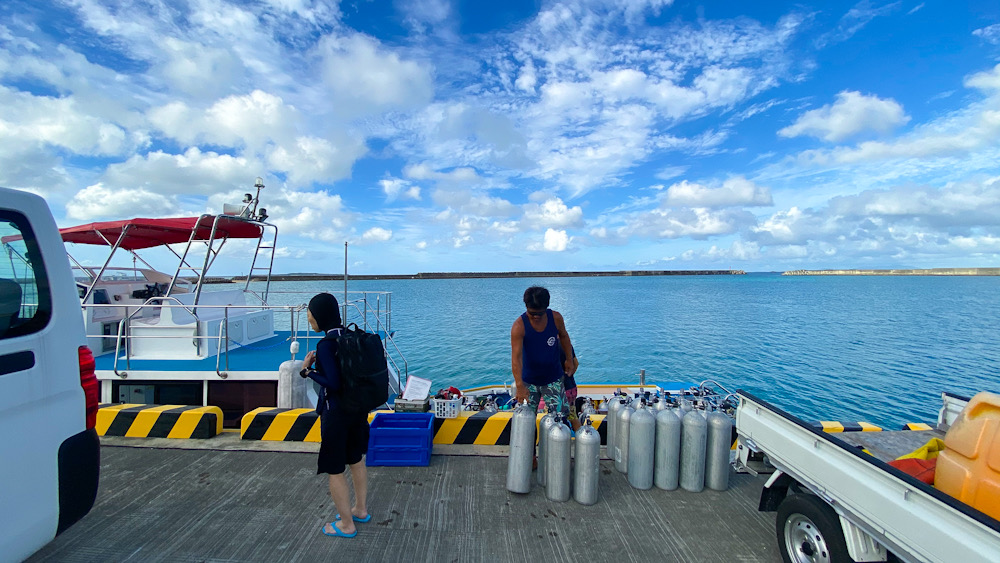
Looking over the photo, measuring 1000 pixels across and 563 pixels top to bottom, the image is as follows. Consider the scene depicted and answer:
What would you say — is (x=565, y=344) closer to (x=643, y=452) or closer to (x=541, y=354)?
(x=541, y=354)

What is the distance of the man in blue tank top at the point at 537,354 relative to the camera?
4.45 meters

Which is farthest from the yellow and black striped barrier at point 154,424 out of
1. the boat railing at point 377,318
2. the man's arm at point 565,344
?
the man's arm at point 565,344

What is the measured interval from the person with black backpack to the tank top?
5.91ft

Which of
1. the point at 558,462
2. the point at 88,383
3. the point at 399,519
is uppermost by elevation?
the point at 88,383

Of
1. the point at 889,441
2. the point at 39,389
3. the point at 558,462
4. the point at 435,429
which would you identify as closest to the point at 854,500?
the point at 889,441

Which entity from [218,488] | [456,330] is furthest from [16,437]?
[456,330]

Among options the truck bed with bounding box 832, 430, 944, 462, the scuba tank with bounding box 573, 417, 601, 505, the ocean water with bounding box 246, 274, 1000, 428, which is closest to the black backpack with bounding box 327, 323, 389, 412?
the scuba tank with bounding box 573, 417, 601, 505

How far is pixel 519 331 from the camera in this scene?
4480 millimetres

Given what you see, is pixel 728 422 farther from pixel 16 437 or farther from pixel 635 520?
pixel 16 437

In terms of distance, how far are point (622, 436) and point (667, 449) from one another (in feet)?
1.58

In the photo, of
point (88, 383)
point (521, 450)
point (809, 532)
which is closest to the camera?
point (88, 383)

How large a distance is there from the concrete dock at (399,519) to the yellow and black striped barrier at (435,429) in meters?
0.50

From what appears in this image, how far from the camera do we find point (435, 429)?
17.2ft

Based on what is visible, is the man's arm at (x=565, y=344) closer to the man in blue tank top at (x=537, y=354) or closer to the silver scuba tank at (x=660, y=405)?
the man in blue tank top at (x=537, y=354)
